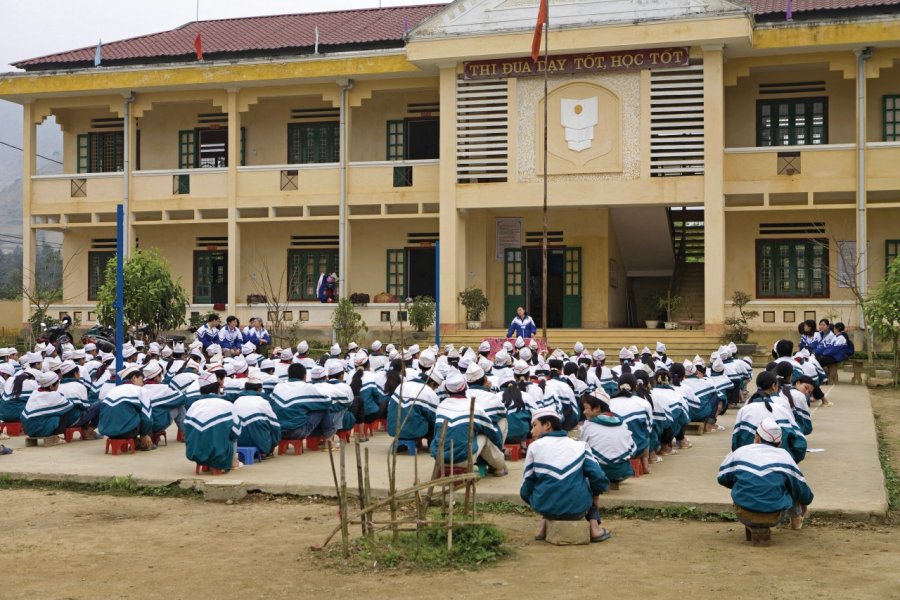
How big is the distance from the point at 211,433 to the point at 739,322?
656 inches

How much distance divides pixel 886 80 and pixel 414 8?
14103mm

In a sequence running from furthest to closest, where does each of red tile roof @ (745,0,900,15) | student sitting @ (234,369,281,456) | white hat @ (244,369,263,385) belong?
red tile roof @ (745,0,900,15) → white hat @ (244,369,263,385) → student sitting @ (234,369,281,456)

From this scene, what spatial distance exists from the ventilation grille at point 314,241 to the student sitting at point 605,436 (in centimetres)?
2146

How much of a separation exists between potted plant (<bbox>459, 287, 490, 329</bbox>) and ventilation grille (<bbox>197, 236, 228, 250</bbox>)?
819 centimetres

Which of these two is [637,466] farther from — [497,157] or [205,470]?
[497,157]

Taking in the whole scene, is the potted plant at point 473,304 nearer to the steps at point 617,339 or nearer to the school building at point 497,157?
the school building at point 497,157

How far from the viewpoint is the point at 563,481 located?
8250mm

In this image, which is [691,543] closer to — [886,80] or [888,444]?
[888,444]

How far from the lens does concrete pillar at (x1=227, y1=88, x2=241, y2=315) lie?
29.6m

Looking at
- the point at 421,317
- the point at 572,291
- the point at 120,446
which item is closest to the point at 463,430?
the point at 120,446

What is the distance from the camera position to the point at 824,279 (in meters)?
27.1

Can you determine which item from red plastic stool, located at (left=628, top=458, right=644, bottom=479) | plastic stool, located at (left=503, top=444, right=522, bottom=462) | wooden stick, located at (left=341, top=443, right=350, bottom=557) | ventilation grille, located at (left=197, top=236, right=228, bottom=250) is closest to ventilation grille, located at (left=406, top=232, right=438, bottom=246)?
ventilation grille, located at (left=197, top=236, right=228, bottom=250)

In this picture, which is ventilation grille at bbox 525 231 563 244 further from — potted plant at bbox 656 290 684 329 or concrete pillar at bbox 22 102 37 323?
concrete pillar at bbox 22 102 37 323

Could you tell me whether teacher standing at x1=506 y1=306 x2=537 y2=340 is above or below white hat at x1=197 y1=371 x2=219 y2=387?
above
